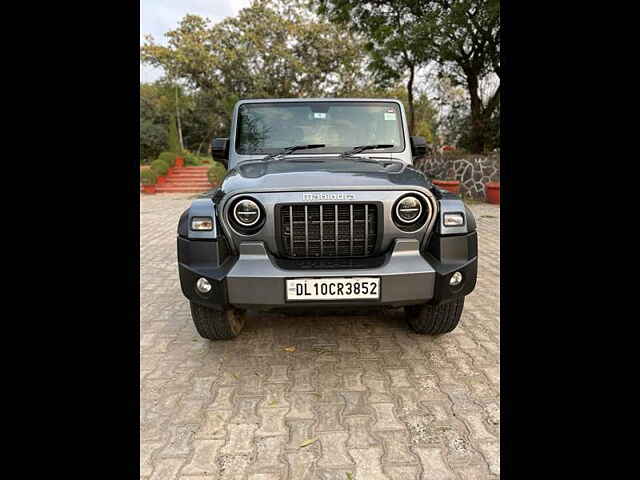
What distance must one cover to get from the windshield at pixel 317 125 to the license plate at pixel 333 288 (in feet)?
4.95

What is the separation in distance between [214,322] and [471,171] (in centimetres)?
1144

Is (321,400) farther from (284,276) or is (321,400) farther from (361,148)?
(361,148)

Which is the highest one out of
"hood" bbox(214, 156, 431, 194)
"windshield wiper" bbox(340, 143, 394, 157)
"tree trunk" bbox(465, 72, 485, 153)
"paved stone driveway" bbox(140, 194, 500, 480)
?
"tree trunk" bbox(465, 72, 485, 153)

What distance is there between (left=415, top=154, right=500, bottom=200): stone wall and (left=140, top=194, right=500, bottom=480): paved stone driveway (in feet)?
31.1

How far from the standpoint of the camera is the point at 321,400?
2.49 m

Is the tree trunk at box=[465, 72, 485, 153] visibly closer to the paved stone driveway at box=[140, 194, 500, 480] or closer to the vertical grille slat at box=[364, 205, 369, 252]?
the paved stone driveway at box=[140, 194, 500, 480]

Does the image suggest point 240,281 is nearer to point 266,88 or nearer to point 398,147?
point 398,147

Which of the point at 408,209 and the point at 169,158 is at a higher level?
the point at 169,158

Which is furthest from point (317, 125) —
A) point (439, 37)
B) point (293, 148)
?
point (439, 37)

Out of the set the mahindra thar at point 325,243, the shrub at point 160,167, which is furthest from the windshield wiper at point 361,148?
the shrub at point 160,167

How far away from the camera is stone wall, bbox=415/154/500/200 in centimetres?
1245

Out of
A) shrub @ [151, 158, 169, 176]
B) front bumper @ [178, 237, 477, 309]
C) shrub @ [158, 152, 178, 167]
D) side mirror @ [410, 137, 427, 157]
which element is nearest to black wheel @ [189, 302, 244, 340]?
front bumper @ [178, 237, 477, 309]
